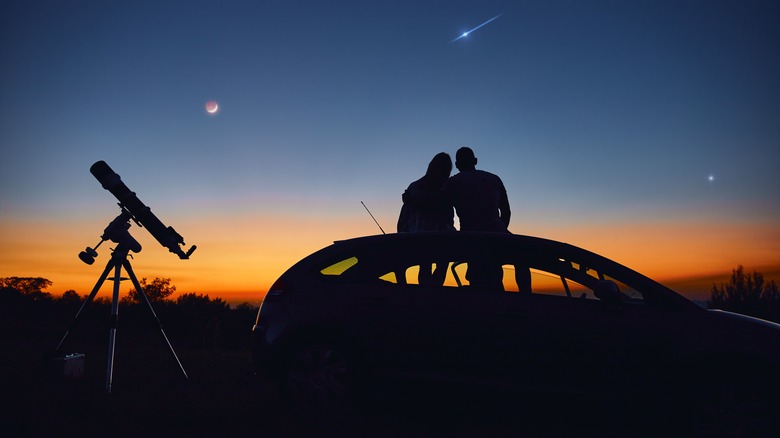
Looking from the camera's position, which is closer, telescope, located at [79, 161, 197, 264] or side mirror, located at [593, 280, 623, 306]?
side mirror, located at [593, 280, 623, 306]

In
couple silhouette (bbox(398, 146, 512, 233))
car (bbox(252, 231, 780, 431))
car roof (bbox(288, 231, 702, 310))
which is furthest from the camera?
couple silhouette (bbox(398, 146, 512, 233))

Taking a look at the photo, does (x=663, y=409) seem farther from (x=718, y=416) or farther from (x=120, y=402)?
(x=120, y=402)

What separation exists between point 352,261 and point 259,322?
1.05 m

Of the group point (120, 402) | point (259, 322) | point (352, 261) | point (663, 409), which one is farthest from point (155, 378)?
point (663, 409)

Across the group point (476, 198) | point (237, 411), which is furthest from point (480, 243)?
point (237, 411)

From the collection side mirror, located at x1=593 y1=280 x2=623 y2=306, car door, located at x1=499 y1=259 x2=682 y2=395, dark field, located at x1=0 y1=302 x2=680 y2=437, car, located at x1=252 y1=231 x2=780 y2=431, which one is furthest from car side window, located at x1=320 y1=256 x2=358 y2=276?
side mirror, located at x1=593 y1=280 x2=623 y2=306

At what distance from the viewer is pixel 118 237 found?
7891 mm

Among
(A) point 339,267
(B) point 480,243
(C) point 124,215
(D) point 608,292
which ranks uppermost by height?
(C) point 124,215

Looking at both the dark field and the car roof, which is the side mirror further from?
the dark field

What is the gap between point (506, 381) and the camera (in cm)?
567

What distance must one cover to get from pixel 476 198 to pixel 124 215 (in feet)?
14.0

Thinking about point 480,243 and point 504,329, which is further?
point 480,243

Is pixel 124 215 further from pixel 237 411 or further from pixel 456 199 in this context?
pixel 456 199

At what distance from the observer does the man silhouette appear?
8211mm
